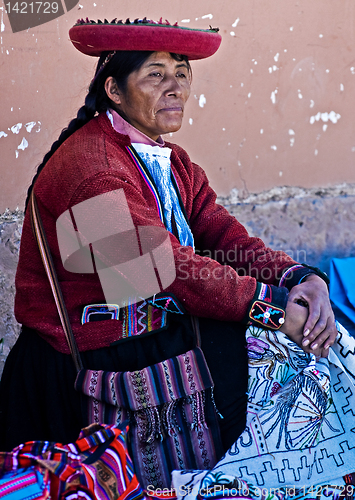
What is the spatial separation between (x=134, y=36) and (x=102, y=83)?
0.86 ft

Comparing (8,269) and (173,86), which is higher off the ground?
(173,86)

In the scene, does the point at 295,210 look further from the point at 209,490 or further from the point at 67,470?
the point at 67,470

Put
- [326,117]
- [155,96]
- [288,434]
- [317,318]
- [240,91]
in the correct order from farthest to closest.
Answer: [326,117] → [240,91] → [155,96] → [317,318] → [288,434]

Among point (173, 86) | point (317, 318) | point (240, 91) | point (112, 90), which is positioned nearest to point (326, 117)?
point (240, 91)

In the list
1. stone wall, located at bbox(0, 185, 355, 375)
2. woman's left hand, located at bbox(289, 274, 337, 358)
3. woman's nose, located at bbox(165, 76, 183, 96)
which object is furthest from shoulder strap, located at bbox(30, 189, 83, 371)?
stone wall, located at bbox(0, 185, 355, 375)

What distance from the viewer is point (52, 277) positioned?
176cm

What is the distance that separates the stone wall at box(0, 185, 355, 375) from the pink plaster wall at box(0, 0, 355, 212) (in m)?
0.08

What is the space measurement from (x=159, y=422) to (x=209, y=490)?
257mm

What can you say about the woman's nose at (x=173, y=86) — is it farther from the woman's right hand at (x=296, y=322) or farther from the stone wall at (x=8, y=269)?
the stone wall at (x=8, y=269)

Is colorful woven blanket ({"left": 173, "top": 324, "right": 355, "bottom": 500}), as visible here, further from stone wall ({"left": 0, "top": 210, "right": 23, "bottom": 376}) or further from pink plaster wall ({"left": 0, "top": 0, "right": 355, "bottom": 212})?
pink plaster wall ({"left": 0, "top": 0, "right": 355, "bottom": 212})

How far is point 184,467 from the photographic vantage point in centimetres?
168

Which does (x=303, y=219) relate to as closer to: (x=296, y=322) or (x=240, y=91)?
(x=240, y=91)

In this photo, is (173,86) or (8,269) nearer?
(173,86)

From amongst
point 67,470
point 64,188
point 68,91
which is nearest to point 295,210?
point 68,91
